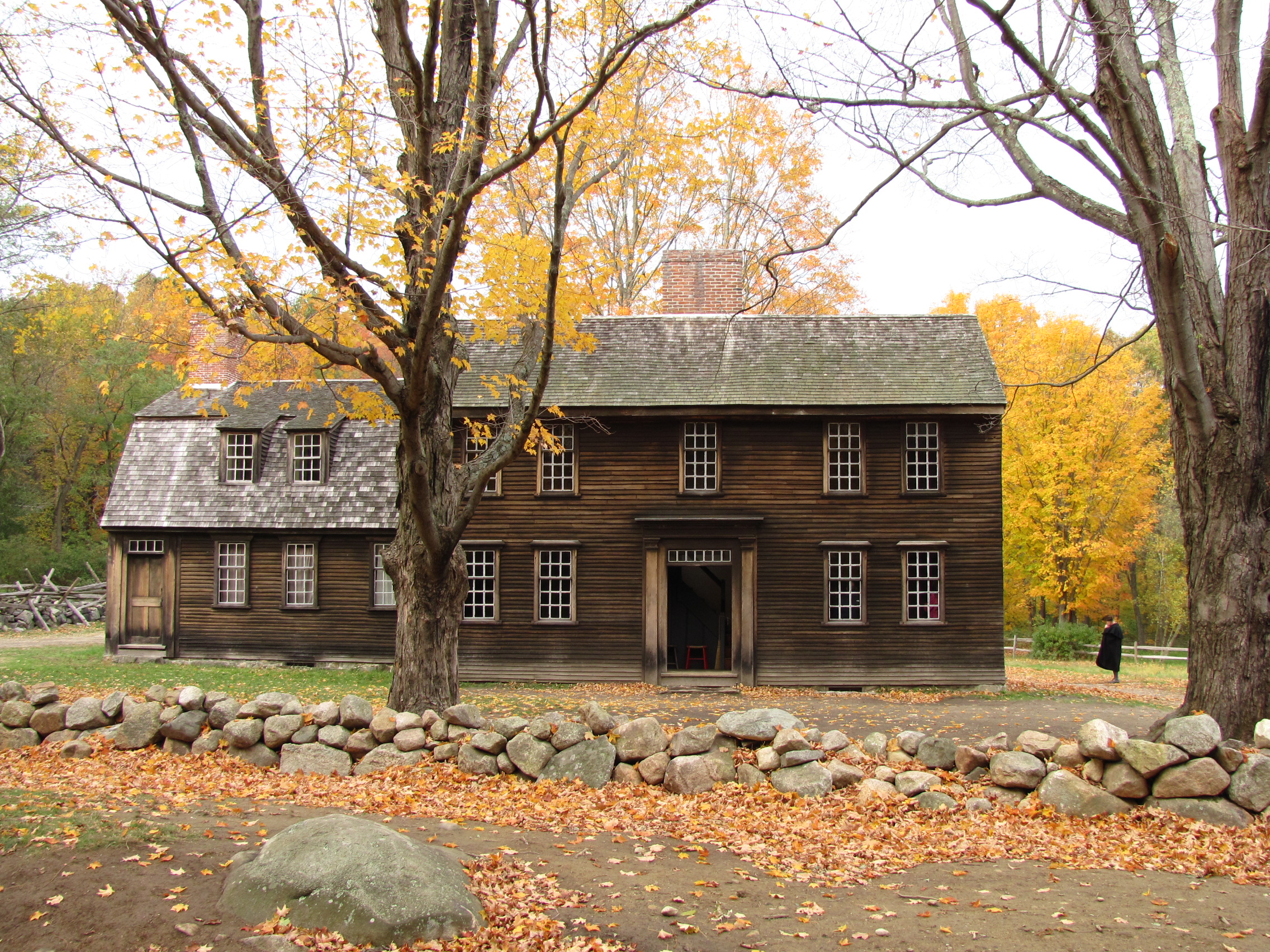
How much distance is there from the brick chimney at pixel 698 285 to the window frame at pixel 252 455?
10.7m

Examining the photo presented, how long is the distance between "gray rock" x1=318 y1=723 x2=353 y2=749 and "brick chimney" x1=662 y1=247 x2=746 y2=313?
15.0 meters

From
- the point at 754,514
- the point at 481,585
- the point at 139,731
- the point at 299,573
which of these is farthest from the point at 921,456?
the point at 139,731

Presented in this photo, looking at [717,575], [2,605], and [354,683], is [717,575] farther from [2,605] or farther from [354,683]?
[2,605]

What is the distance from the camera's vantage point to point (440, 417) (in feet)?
39.0

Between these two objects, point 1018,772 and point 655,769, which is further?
point 655,769

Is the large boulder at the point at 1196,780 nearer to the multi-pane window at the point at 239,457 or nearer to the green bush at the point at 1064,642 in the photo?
the multi-pane window at the point at 239,457

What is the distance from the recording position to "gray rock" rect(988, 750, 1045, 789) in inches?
335

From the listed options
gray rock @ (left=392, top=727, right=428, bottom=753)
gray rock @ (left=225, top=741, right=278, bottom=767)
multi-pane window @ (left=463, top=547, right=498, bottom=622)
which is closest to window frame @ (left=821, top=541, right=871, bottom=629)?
multi-pane window @ (left=463, top=547, right=498, bottom=622)

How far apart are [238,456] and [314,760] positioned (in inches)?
604

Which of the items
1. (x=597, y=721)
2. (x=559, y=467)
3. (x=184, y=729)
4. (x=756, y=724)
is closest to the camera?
(x=756, y=724)

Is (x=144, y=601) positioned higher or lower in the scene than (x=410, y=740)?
higher

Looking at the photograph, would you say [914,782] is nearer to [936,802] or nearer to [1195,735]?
[936,802]

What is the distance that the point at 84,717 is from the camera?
1066 cm

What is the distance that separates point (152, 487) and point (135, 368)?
2151cm
